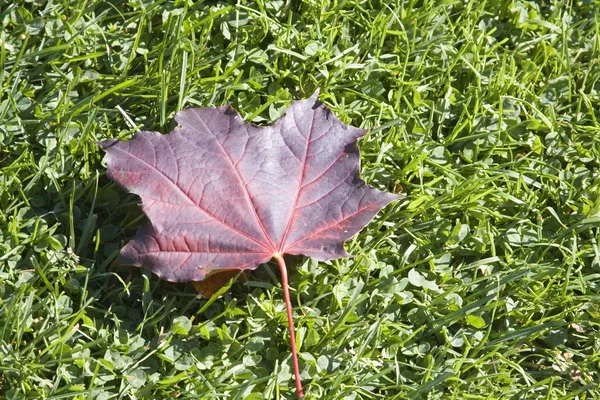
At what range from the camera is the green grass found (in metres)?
2.28

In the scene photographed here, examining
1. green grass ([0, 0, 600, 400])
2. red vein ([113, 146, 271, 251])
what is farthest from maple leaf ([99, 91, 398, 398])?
green grass ([0, 0, 600, 400])

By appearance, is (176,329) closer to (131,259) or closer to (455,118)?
(131,259)

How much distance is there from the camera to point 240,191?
2.29 meters

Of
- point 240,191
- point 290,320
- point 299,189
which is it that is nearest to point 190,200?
point 240,191

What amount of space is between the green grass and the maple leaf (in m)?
0.20

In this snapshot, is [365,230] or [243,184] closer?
[243,184]

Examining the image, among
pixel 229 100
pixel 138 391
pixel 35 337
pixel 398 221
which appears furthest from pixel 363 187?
pixel 35 337

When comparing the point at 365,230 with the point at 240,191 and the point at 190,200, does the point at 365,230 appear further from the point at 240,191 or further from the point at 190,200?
the point at 190,200

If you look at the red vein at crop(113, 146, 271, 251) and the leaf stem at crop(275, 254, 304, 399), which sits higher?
the red vein at crop(113, 146, 271, 251)

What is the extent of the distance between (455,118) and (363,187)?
0.66 metres

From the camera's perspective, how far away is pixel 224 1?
279 cm

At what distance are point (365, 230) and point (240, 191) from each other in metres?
0.46

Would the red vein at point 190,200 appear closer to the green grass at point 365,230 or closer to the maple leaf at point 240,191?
the maple leaf at point 240,191

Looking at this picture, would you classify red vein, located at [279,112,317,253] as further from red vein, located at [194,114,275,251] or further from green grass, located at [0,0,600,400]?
green grass, located at [0,0,600,400]
